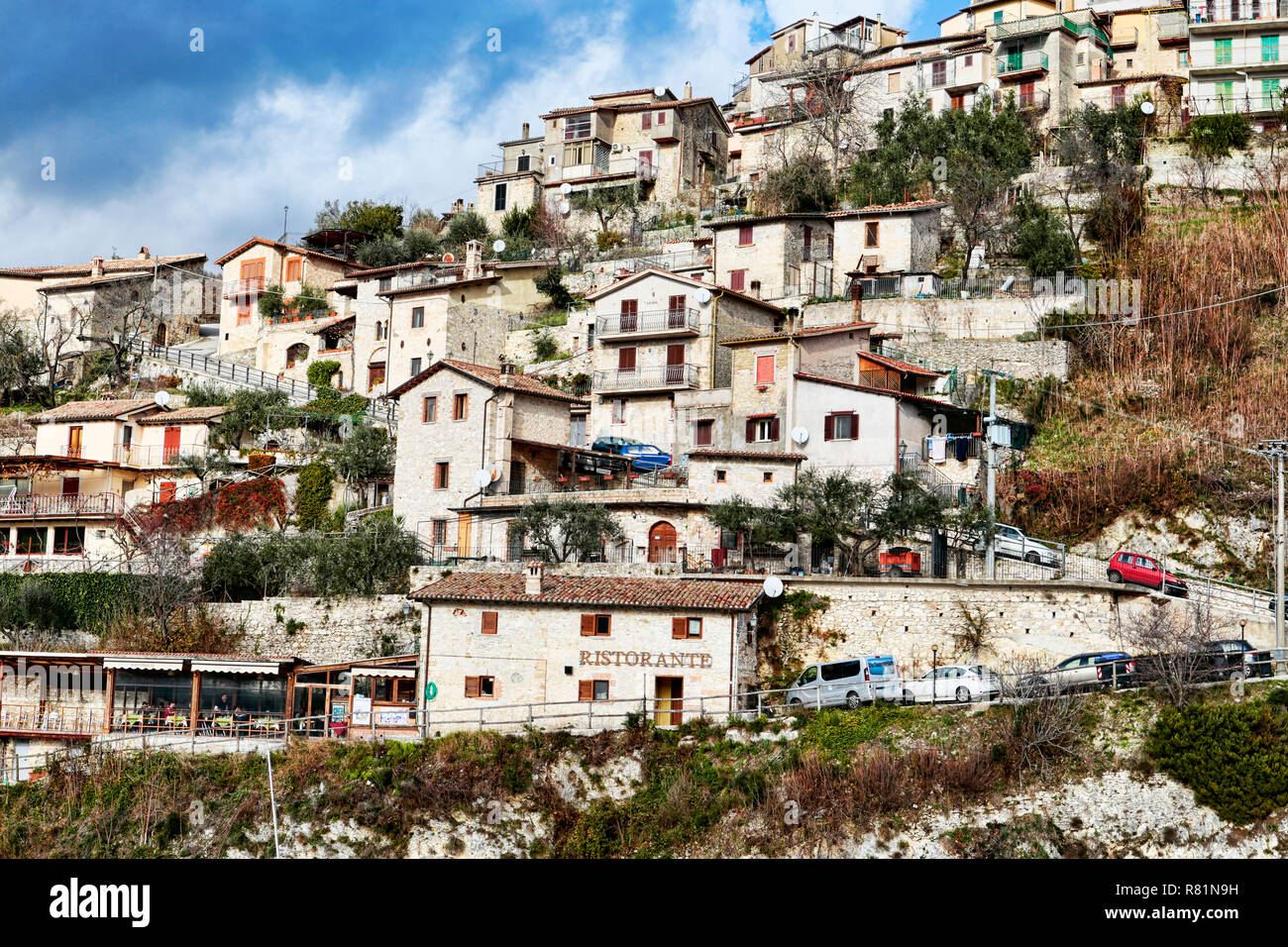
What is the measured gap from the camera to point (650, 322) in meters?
55.8

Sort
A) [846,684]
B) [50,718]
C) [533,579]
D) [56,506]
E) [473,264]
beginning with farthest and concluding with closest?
[473,264] < [56,506] < [50,718] < [533,579] < [846,684]

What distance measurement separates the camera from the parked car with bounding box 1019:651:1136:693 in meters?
31.7

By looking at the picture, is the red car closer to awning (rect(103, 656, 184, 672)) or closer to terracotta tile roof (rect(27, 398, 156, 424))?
awning (rect(103, 656, 184, 672))

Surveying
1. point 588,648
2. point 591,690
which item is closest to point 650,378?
point 588,648

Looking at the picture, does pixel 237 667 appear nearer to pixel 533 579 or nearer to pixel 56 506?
pixel 533 579

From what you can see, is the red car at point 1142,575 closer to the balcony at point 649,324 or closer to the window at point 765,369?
the window at point 765,369

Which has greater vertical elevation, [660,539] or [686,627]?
[660,539]

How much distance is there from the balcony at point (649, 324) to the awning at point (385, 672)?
2158 centimetres

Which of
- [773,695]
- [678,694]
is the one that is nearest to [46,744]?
[678,694]

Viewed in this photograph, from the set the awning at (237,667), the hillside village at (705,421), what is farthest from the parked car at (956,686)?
the awning at (237,667)

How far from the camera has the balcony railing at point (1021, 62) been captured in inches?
2911

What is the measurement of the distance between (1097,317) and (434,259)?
35.2 meters

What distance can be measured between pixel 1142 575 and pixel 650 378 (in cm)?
2274
